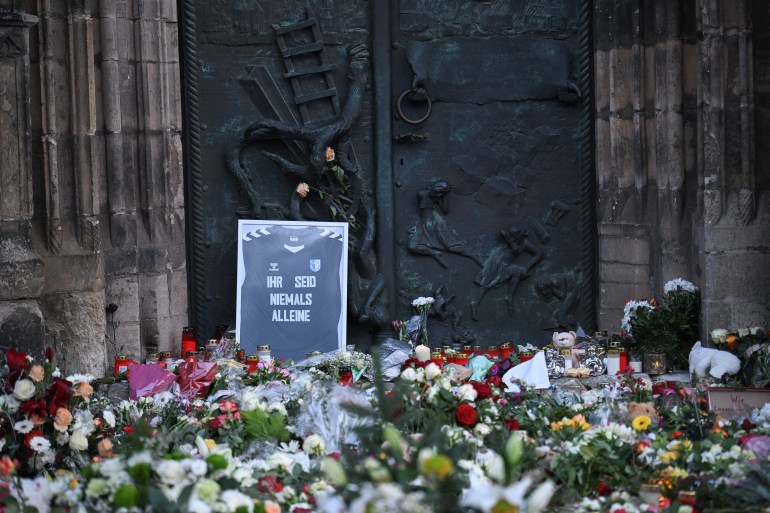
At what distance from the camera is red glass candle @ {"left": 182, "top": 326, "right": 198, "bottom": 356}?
28.5 feet

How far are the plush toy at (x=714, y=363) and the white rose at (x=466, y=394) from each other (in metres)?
1.83

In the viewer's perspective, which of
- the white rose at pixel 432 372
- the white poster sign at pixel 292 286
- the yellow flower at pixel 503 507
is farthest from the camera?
the white poster sign at pixel 292 286

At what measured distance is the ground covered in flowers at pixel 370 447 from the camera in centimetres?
467

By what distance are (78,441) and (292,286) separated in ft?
9.75

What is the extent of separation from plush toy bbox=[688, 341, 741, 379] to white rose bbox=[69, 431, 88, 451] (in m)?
3.41

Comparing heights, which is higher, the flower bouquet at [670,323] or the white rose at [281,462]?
the flower bouquet at [670,323]

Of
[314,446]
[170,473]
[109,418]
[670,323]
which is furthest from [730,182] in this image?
[170,473]

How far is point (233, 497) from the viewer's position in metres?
4.88

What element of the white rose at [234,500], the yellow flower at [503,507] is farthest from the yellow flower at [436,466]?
the white rose at [234,500]

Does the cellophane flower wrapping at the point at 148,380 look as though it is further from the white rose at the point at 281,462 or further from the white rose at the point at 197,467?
the white rose at the point at 197,467

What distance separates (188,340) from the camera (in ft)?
28.6

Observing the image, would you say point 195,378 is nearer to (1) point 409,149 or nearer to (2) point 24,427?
(2) point 24,427

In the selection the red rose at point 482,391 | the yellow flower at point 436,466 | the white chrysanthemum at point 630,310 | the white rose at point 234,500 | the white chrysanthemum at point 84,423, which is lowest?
the white rose at point 234,500

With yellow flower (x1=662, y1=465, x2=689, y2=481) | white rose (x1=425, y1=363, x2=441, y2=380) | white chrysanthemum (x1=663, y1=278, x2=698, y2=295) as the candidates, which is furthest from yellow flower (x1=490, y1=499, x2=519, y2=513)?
white chrysanthemum (x1=663, y1=278, x2=698, y2=295)
